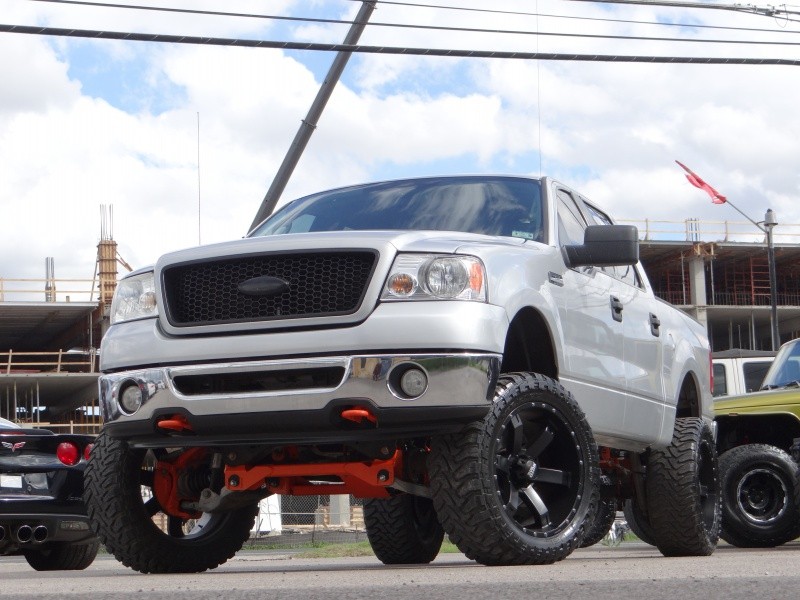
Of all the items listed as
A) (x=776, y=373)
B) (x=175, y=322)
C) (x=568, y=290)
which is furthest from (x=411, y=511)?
(x=776, y=373)

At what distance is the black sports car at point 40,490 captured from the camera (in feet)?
27.3

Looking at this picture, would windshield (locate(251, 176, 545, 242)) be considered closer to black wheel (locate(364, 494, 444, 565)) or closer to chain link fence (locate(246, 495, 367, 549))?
black wheel (locate(364, 494, 444, 565))

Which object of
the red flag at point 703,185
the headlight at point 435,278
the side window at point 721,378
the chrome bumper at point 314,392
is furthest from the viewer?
the red flag at point 703,185

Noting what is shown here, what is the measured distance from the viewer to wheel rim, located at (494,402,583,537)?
577 centimetres

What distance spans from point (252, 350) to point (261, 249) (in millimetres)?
479

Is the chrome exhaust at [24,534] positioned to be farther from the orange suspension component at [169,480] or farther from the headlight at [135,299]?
the headlight at [135,299]

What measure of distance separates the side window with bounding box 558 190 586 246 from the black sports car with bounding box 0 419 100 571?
3.47 metres

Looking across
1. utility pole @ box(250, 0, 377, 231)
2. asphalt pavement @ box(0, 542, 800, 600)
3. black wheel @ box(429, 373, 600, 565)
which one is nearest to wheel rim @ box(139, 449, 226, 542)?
asphalt pavement @ box(0, 542, 800, 600)

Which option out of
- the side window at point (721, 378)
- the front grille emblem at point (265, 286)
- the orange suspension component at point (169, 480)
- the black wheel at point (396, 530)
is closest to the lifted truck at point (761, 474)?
the black wheel at point (396, 530)

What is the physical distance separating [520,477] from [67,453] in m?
3.91

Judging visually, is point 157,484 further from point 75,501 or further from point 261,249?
point 75,501

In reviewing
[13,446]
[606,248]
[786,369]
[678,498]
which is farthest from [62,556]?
[786,369]

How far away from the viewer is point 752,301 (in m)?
69.0

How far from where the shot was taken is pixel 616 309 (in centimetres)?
752
